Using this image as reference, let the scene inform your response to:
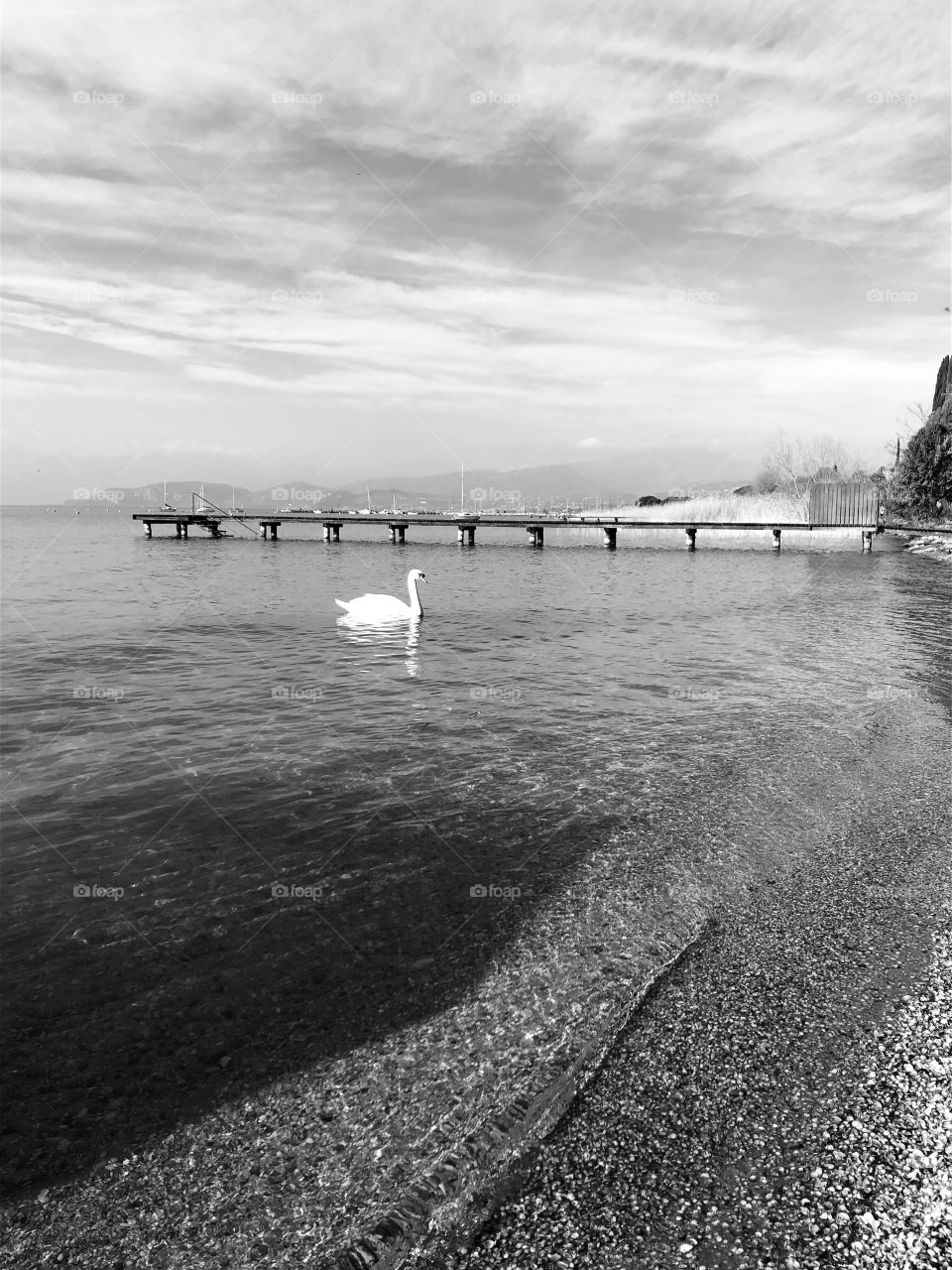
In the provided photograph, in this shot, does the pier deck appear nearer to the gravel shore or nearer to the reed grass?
the reed grass

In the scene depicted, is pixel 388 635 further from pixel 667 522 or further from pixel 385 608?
pixel 667 522

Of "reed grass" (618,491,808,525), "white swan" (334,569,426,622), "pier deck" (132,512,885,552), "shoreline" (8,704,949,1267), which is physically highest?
"reed grass" (618,491,808,525)

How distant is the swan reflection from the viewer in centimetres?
1775

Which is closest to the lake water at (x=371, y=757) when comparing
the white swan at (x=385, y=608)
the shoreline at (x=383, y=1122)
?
the shoreline at (x=383, y=1122)

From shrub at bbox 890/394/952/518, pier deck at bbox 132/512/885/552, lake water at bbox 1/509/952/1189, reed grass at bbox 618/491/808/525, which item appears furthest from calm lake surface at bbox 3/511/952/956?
reed grass at bbox 618/491/808/525

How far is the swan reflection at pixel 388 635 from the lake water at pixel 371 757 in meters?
0.19

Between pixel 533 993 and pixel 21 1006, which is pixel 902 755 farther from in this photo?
pixel 21 1006

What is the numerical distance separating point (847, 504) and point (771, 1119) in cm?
7057

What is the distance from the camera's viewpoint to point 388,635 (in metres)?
20.2

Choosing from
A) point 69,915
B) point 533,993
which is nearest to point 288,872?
point 69,915

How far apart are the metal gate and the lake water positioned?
44711 mm

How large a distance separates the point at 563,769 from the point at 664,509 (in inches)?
3226

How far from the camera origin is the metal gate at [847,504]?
6431 cm

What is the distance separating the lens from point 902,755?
32.8 ft
